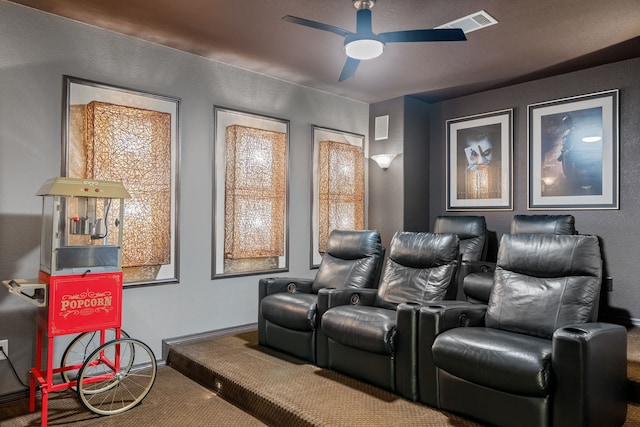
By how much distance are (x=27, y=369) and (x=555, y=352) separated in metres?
3.23

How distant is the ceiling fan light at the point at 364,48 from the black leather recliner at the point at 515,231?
223cm

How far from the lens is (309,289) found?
3.92m

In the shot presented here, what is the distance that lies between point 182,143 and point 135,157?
1.53 ft

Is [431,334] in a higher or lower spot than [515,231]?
lower

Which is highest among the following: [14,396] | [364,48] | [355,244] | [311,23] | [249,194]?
[311,23]

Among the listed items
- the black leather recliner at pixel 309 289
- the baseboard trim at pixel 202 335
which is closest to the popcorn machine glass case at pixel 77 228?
the baseboard trim at pixel 202 335

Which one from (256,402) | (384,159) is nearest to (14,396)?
→ (256,402)

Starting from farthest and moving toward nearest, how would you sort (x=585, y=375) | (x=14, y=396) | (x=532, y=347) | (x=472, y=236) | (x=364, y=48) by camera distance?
(x=472, y=236)
(x=14, y=396)
(x=364, y=48)
(x=532, y=347)
(x=585, y=375)

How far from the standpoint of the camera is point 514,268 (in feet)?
9.23

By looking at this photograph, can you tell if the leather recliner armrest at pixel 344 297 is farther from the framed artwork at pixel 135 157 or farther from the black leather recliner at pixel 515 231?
the framed artwork at pixel 135 157

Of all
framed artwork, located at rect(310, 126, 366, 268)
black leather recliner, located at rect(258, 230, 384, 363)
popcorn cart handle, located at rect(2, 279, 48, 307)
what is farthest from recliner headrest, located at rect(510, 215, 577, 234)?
popcorn cart handle, located at rect(2, 279, 48, 307)

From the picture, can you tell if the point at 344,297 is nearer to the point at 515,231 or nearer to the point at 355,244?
the point at 355,244

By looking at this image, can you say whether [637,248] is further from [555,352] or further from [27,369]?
[27,369]

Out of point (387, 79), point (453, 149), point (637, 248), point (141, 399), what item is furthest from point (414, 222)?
point (141, 399)
